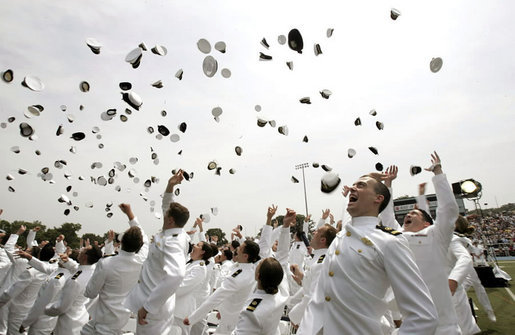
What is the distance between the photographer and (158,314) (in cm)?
421

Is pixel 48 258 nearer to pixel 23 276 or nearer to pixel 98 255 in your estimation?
pixel 23 276

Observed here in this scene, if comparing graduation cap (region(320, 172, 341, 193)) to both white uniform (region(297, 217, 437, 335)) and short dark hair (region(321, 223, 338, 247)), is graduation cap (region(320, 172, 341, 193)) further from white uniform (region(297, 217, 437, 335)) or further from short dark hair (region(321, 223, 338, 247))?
white uniform (region(297, 217, 437, 335))

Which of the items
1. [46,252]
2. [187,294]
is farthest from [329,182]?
[46,252]

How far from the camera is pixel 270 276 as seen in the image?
3.90m

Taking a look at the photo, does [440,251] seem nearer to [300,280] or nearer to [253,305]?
[300,280]

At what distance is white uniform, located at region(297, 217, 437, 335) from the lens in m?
2.11

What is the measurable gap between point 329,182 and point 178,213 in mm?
2592

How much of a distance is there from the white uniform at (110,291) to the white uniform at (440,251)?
14.7 feet

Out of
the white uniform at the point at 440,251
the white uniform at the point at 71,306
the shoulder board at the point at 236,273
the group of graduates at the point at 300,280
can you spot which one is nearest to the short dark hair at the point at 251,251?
the group of graduates at the point at 300,280

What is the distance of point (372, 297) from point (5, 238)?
11971 millimetres

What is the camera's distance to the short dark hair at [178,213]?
464cm

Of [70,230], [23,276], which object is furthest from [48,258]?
[70,230]

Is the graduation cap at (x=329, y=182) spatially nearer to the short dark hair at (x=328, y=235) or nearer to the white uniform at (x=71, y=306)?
the short dark hair at (x=328, y=235)

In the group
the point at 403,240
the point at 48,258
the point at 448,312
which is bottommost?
the point at 448,312
